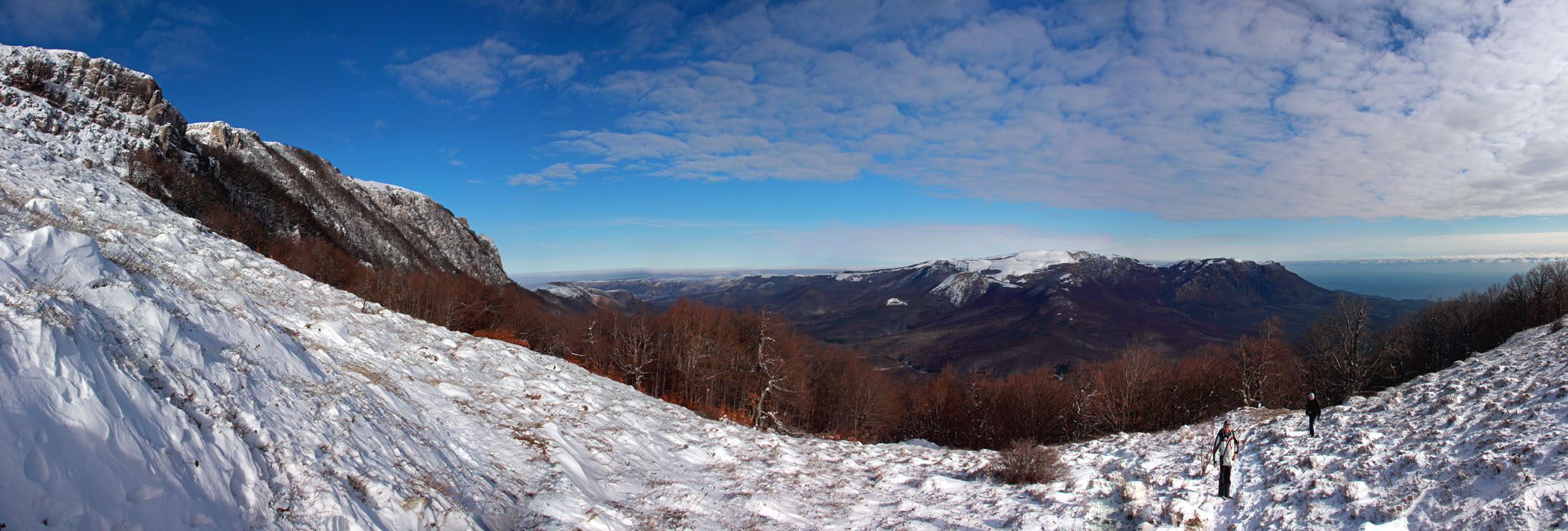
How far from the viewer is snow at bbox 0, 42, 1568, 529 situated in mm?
5078

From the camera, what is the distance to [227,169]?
81500mm

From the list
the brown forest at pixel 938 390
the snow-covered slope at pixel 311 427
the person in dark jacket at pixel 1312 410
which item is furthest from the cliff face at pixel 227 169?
the person in dark jacket at pixel 1312 410

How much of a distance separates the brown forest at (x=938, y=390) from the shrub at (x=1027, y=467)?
18809 mm

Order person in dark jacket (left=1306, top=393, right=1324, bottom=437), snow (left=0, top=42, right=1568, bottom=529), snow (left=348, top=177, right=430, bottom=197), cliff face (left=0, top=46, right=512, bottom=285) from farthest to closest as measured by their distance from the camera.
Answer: snow (left=348, top=177, right=430, bottom=197), cliff face (left=0, top=46, right=512, bottom=285), person in dark jacket (left=1306, top=393, right=1324, bottom=437), snow (left=0, top=42, right=1568, bottom=529)

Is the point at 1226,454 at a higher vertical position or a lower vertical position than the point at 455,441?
lower

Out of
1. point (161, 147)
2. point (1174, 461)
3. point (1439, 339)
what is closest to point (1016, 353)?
point (1439, 339)

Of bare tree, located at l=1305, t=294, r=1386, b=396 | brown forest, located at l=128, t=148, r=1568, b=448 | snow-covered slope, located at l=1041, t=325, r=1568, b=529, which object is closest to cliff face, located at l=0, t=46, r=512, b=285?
brown forest, located at l=128, t=148, r=1568, b=448

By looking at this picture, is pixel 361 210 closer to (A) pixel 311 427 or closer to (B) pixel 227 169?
(B) pixel 227 169

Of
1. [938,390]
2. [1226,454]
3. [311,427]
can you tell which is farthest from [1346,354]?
[311,427]

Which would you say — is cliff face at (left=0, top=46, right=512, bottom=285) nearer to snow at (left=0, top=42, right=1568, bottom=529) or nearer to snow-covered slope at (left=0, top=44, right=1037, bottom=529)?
snow-covered slope at (left=0, top=44, right=1037, bottom=529)

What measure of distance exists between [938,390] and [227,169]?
107812mm

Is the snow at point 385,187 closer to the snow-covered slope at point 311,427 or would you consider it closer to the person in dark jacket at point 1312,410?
the snow-covered slope at point 311,427

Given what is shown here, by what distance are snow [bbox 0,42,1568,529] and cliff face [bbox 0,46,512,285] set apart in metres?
32.1

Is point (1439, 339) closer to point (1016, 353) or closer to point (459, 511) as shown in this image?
point (459, 511)
